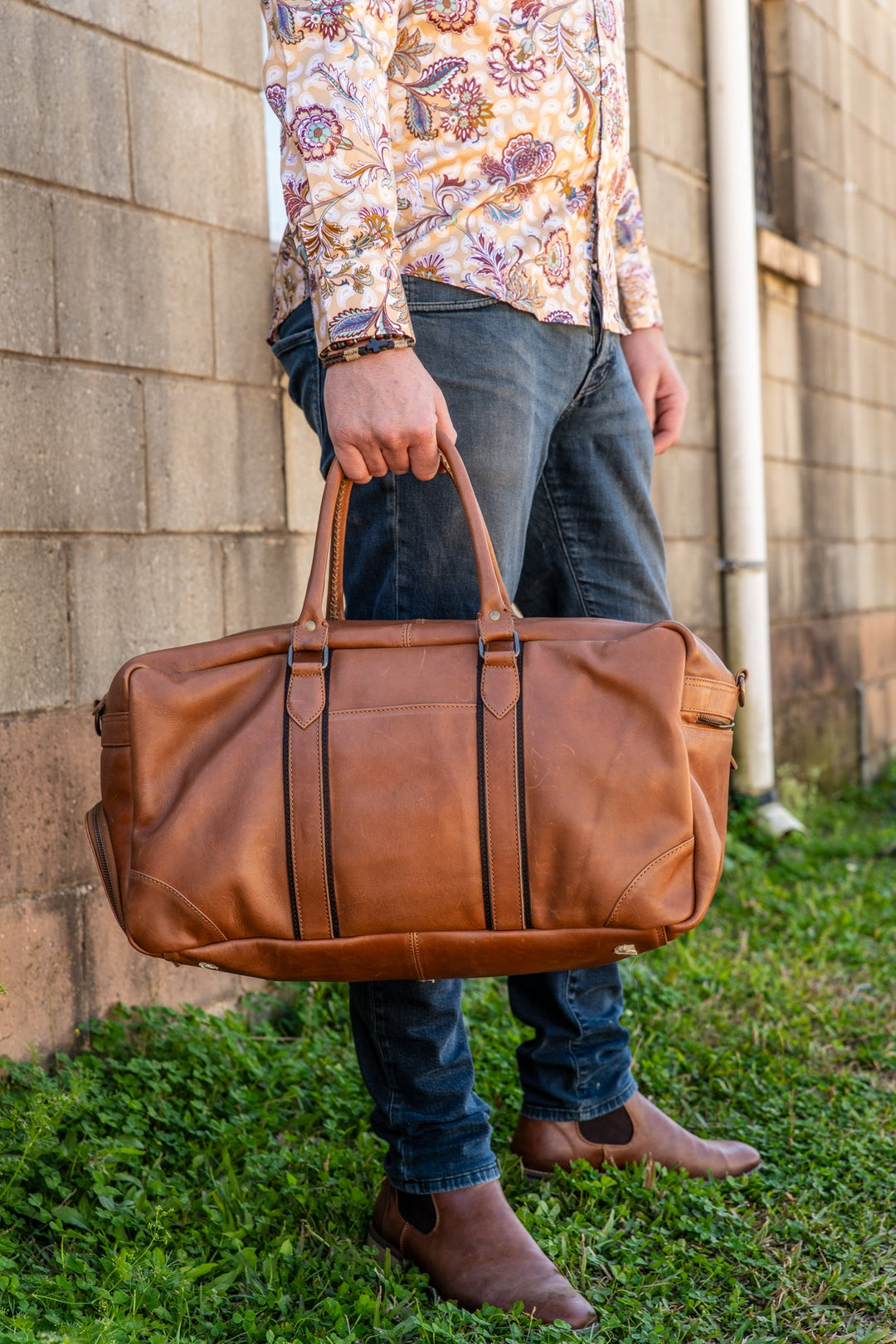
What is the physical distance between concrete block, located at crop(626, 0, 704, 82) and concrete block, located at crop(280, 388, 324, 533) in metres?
2.08

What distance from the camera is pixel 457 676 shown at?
1.40 meters

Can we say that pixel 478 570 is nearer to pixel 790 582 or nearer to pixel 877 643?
pixel 790 582

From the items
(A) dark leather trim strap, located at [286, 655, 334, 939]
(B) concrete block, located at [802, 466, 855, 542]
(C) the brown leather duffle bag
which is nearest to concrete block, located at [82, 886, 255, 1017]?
(C) the brown leather duffle bag

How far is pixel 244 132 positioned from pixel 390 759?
180cm

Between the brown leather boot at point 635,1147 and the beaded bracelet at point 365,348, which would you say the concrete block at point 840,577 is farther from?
the beaded bracelet at point 365,348

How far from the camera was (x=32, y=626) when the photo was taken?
2.13 m

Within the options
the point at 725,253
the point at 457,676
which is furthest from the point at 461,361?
the point at 725,253

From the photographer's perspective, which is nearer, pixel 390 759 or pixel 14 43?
pixel 390 759

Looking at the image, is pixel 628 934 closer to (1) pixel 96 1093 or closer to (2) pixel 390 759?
(2) pixel 390 759

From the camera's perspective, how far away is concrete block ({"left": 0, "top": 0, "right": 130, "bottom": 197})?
2064 millimetres

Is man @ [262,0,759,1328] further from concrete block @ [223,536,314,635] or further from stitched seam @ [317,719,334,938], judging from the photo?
concrete block @ [223,536,314,635]

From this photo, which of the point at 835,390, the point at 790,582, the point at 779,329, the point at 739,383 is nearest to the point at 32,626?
the point at 739,383

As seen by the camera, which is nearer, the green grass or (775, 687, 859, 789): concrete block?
the green grass

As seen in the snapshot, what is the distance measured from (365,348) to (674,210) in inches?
127
